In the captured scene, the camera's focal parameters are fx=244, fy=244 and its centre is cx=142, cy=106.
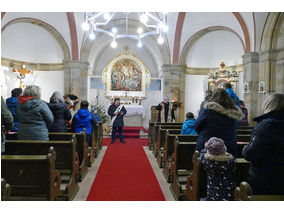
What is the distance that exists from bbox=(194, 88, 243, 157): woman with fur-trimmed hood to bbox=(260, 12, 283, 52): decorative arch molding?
29.7ft

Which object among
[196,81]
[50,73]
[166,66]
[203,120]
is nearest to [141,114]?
[166,66]

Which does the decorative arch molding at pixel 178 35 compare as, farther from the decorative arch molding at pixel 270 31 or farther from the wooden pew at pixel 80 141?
the wooden pew at pixel 80 141

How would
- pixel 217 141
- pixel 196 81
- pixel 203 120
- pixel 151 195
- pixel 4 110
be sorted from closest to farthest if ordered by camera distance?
pixel 217 141 < pixel 4 110 < pixel 203 120 < pixel 151 195 < pixel 196 81

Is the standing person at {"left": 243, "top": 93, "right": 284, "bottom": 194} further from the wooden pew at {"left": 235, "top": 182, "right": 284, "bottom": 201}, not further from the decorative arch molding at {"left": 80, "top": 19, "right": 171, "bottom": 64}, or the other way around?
the decorative arch molding at {"left": 80, "top": 19, "right": 171, "bottom": 64}

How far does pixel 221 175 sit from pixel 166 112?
7675 millimetres

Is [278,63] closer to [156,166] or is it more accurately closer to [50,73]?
[156,166]

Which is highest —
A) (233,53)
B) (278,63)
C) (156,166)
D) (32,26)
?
(32,26)

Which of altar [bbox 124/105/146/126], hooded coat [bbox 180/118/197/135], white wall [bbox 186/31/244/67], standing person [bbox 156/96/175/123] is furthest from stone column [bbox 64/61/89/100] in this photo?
hooded coat [bbox 180/118/197/135]

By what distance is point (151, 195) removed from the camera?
3.86 m

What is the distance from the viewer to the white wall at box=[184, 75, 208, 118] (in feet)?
47.8

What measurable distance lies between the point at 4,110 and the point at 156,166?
388 centimetres

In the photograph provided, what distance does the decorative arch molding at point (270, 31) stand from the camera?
1019 centimetres

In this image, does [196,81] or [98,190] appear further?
[196,81]

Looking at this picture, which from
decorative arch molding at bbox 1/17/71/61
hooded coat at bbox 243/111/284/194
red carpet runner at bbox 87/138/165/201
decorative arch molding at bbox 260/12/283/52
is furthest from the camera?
decorative arch molding at bbox 1/17/71/61
